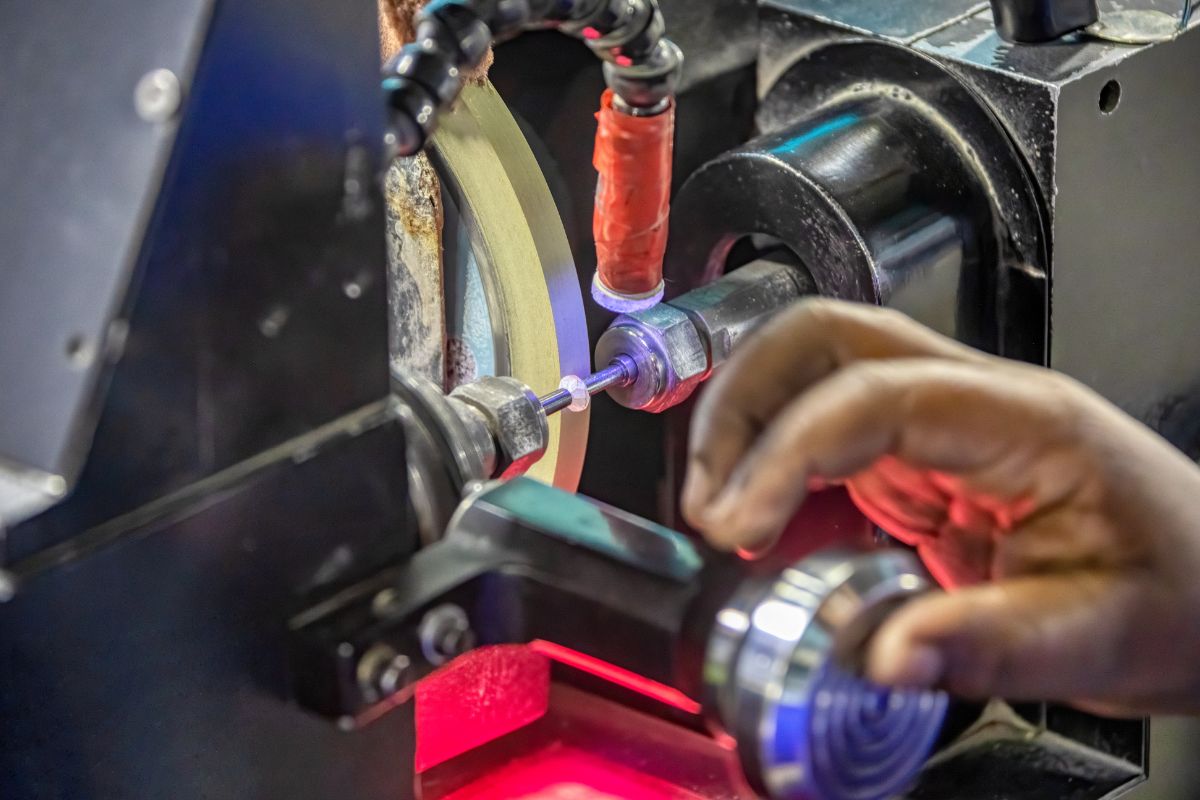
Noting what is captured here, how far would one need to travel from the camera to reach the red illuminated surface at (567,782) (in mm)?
713

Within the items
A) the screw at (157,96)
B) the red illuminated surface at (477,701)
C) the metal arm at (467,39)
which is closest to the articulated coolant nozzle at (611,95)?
the metal arm at (467,39)

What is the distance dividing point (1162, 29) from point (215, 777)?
0.74 m

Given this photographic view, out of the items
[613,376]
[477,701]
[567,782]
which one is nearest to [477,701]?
[477,701]

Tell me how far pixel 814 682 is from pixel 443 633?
0.15m

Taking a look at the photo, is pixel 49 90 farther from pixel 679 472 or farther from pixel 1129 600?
pixel 679 472

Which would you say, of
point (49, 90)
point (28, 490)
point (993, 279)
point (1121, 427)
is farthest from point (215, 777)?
point (993, 279)

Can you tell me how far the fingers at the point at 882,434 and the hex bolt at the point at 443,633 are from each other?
0.09 m

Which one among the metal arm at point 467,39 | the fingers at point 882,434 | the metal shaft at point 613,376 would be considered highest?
the metal arm at point 467,39

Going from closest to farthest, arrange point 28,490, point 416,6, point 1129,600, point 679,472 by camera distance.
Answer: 1. point 28,490
2. point 1129,600
3. point 416,6
4. point 679,472

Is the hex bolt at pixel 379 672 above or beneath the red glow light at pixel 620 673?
above

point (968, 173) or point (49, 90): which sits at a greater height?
point (49, 90)

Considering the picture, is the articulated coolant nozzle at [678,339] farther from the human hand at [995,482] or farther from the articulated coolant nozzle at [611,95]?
the human hand at [995,482]

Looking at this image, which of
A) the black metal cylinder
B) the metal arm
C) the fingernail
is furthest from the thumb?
the black metal cylinder

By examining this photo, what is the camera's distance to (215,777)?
0.55 m
